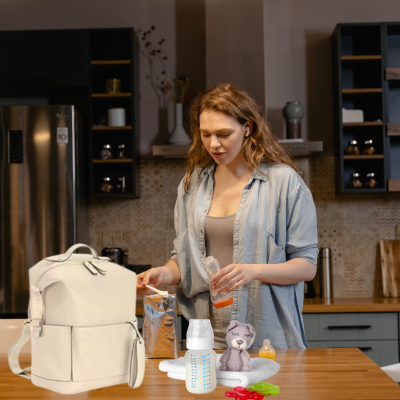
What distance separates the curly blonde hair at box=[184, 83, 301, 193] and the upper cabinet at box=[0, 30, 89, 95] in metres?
1.70

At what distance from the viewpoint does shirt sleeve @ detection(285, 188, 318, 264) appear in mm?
1410

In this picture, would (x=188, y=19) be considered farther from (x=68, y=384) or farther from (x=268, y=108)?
(x=68, y=384)

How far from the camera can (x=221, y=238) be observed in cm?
149

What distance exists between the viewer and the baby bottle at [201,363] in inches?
36.3

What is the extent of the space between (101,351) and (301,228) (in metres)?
0.77

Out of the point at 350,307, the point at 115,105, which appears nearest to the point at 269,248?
the point at 350,307

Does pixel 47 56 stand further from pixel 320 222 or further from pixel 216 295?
pixel 216 295

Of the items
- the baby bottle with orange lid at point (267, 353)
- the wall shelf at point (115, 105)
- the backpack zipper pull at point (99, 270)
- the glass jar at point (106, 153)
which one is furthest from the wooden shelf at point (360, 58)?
the backpack zipper pull at point (99, 270)

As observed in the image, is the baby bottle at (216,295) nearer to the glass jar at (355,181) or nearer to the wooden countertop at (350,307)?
the wooden countertop at (350,307)

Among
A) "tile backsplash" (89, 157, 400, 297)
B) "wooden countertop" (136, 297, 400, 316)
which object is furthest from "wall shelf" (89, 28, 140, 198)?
"wooden countertop" (136, 297, 400, 316)

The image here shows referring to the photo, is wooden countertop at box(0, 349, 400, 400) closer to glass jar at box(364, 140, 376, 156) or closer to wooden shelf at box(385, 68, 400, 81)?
glass jar at box(364, 140, 376, 156)

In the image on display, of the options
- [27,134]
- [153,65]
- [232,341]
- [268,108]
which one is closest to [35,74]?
[27,134]

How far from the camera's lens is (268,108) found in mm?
3127

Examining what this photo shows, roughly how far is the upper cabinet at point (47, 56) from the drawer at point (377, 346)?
2124 millimetres
